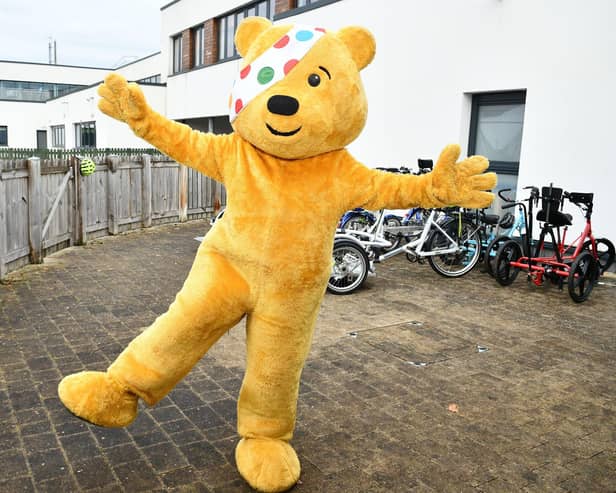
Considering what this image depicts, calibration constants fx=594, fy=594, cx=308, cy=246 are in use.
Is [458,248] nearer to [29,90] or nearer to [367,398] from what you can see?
[367,398]

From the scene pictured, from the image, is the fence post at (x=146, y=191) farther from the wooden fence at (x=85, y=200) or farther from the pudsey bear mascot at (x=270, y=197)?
the pudsey bear mascot at (x=270, y=197)

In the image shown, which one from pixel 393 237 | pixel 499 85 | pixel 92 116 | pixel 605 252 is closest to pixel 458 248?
pixel 393 237

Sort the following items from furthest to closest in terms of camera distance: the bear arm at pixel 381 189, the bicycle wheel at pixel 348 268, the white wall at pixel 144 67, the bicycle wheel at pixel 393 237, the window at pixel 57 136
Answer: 1. the window at pixel 57 136
2. the white wall at pixel 144 67
3. the bicycle wheel at pixel 393 237
4. the bicycle wheel at pixel 348 268
5. the bear arm at pixel 381 189

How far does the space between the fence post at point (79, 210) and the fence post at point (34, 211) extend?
5.23ft

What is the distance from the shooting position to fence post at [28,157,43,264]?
8.99 metres

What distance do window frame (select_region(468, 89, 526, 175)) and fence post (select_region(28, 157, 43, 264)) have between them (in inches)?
310

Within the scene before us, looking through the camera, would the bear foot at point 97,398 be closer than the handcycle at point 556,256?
Yes

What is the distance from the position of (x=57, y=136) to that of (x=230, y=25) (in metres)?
28.0

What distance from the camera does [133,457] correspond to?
3645 millimetres

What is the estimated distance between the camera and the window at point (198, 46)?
83.2ft

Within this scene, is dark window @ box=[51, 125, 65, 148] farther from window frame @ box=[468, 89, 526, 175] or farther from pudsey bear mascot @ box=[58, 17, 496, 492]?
pudsey bear mascot @ box=[58, 17, 496, 492]

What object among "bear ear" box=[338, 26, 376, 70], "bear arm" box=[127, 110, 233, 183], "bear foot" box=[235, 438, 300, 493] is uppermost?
"bear ear" box=[338, 26, 376, 70]

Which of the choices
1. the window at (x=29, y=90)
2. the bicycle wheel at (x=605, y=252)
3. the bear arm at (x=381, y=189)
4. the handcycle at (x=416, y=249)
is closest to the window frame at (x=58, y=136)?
the window at (x=29, y=90)

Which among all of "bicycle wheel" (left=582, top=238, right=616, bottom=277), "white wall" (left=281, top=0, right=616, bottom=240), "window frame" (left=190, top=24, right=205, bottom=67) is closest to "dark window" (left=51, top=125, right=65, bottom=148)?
"window frame" (left=190, top=24, right=205, bottom=67)
